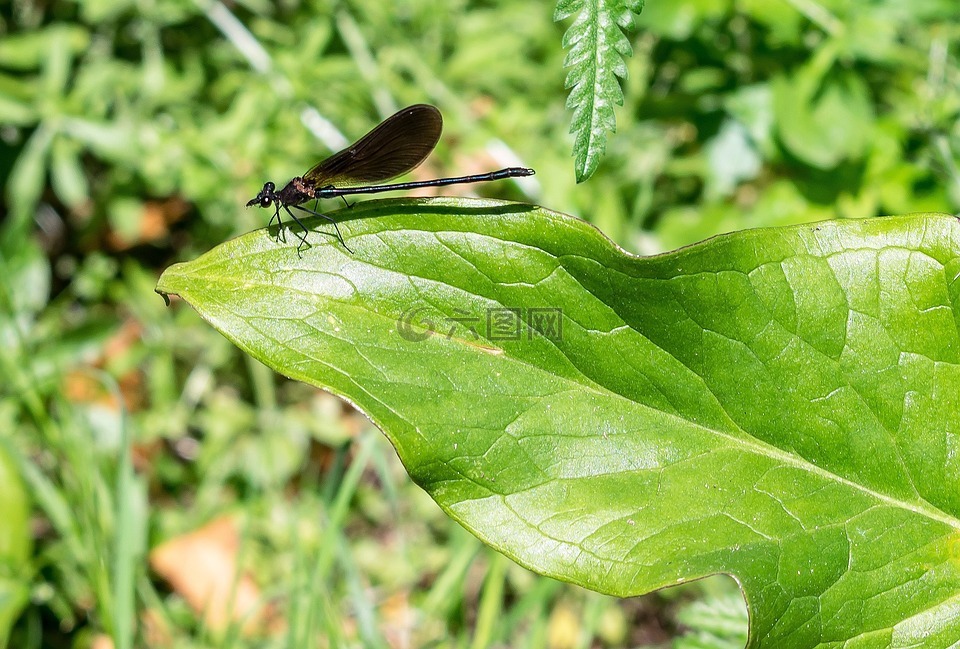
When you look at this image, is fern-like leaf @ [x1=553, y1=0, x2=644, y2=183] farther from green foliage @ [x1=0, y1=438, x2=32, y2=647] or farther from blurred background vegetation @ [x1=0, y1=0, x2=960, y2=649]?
green foliage @ [x1=0, y1=438, x2=32, y2=647]

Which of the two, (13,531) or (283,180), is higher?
(283,180)

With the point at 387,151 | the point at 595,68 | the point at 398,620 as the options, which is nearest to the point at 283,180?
the point at 387,151

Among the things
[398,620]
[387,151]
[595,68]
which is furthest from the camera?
[398,620]

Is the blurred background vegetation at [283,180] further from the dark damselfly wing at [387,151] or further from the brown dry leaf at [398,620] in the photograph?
the dark damselfly wing at [387,151]

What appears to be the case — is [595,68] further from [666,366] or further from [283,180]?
[283,180]

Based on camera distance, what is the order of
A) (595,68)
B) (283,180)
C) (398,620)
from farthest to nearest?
(283,180) → (398,620) → (595,68)

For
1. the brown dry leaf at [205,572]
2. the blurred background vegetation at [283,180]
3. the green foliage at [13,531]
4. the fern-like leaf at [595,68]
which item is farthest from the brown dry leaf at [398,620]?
the fern-like leaf at [595,68]

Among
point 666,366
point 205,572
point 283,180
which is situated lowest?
point 205,572

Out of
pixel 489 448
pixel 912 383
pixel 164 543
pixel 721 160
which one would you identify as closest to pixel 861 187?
pixel 721 160
